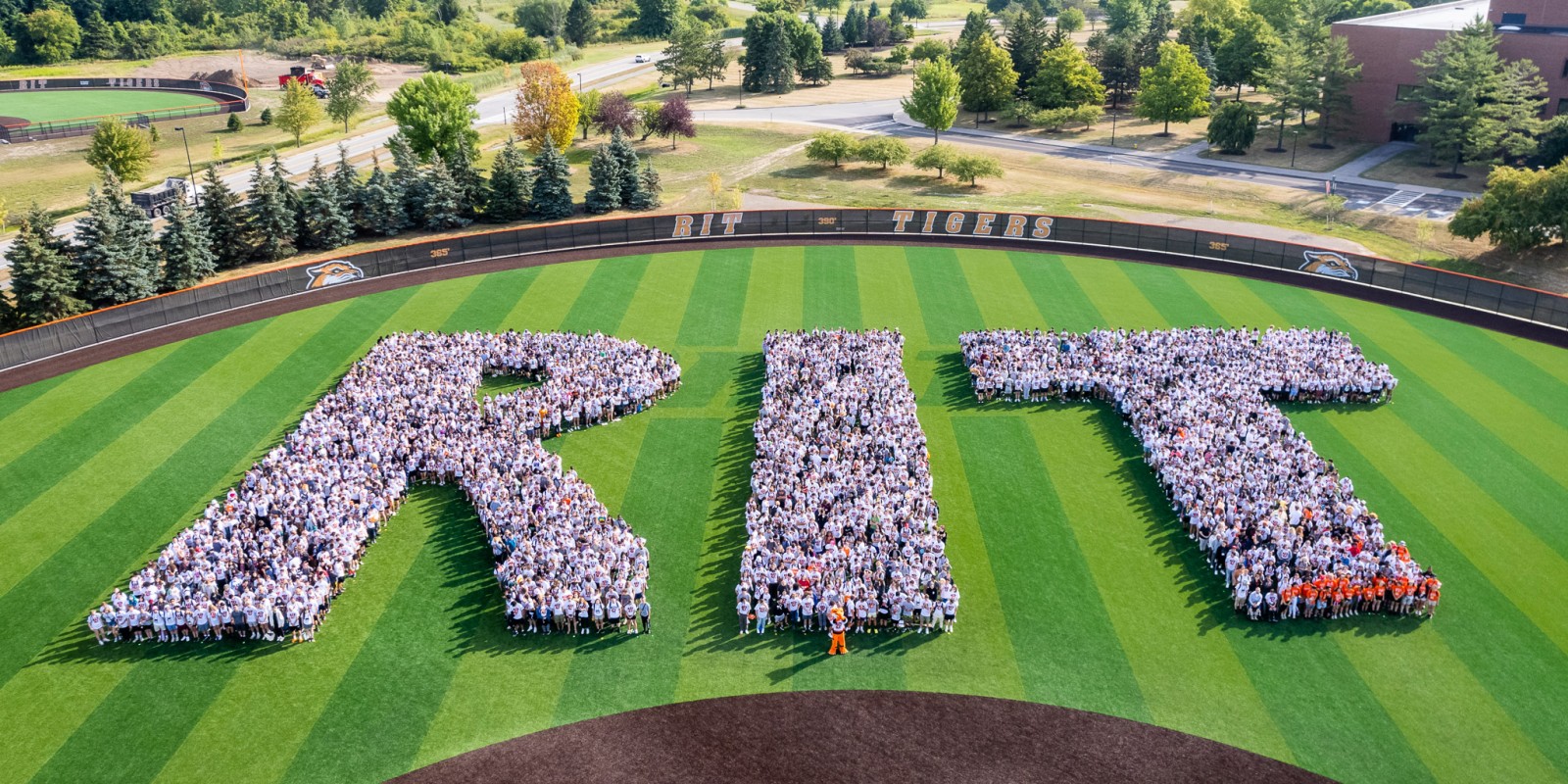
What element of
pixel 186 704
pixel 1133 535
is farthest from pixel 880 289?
pixel 186 704

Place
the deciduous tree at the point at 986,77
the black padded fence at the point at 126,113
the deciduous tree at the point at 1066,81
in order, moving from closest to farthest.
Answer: the black padded fence at the point at 126,113
the deciduous tree at the point at 1066,81
the deciduous tree at the point at 986,77

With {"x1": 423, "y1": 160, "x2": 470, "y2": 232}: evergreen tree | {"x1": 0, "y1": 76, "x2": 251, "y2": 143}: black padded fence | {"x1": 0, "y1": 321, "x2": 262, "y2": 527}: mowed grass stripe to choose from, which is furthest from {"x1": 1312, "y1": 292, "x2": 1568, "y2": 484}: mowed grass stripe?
{"x1": 0, "y1": 76, "x2": 251, "y2": 143}: black padded fence

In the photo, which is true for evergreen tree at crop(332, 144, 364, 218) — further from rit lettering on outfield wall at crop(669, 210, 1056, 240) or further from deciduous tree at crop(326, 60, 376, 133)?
deciduous tree at crop(326, 60, 376, 133)

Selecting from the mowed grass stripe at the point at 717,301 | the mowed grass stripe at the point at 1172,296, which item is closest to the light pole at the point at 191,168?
the mowed grass stripe at the point at 717,301

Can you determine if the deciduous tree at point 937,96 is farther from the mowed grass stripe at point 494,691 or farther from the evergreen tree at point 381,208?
the mowed grass stripe at point 494,691

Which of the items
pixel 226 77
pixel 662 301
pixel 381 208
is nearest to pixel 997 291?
pixel 662 301

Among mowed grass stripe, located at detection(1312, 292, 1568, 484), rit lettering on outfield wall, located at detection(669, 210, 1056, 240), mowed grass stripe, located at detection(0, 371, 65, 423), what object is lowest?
mowed grass stripe, located at detection(1312, 292, 1568, 484)

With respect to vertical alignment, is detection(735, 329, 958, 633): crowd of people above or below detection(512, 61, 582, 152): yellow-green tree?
below
